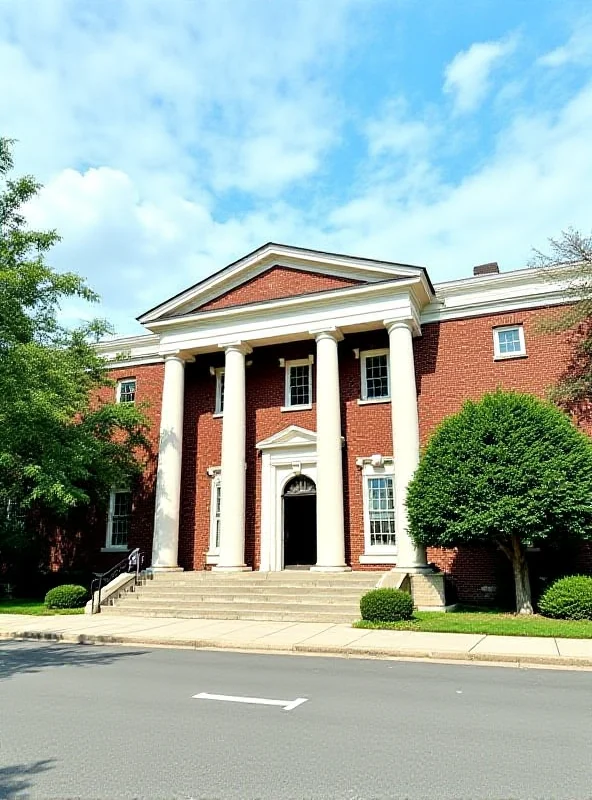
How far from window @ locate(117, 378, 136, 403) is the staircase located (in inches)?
335

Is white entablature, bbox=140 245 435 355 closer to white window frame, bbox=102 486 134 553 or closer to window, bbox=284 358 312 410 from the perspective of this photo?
window, bbox=284 358 312 410

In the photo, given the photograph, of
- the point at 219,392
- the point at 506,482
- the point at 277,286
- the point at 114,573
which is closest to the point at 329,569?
the point at 506,482

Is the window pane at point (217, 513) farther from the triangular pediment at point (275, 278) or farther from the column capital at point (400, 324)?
the column capital at point (400, 324)

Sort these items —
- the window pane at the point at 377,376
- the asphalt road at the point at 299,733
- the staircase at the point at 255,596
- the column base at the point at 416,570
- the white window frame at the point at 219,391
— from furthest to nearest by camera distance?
the white window frame at the point at 219,391
the window pane at the point at 377,376
the column base at the point at 416,570
the staircase at the point at 255,596
the asphalt road at the point at 299,733

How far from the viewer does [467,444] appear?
51.4 ft

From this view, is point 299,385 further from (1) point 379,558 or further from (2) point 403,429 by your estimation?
(1) point 379,558

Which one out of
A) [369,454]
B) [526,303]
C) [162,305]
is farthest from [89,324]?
[526,303]

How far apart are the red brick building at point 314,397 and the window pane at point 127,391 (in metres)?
1.43

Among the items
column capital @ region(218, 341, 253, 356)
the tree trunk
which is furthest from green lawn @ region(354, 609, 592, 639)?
column capital @ region(218, 341, 253, 356)

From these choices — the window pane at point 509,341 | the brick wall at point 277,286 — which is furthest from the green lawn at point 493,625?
the brick wall at point 277,286

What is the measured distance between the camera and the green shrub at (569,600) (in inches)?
559

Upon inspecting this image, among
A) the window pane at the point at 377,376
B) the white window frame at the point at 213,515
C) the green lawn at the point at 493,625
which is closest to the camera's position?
the green lawn at the point at 493,625

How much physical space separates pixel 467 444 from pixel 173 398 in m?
10.8

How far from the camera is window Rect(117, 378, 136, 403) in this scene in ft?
83.9
